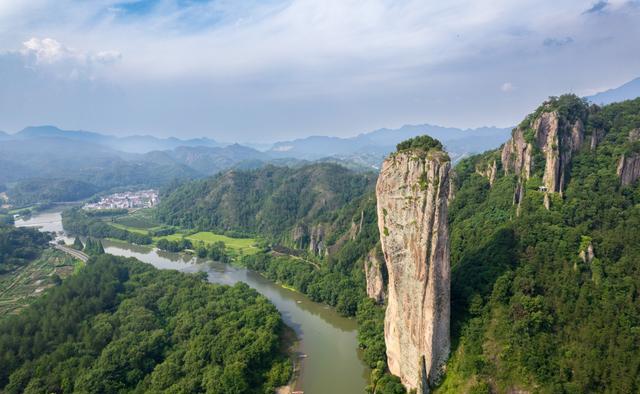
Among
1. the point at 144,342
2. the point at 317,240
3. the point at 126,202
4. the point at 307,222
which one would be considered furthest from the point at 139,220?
the point at 144,342

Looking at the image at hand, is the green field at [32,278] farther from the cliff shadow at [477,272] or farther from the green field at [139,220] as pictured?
the cliff shadow at [477,272]

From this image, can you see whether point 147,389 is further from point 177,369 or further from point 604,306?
point 604,306

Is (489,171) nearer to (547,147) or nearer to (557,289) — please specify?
(547,147)

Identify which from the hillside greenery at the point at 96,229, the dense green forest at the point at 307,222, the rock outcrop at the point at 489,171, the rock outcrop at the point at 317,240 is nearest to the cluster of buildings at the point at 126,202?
the hillside greenery at the point at 96,229

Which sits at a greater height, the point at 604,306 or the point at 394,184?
the point at 394,184

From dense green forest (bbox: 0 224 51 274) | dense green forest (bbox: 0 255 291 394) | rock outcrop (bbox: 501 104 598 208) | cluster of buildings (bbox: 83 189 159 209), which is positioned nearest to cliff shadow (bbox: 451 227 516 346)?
rock outcrop (bbox: 501 104 598 208)

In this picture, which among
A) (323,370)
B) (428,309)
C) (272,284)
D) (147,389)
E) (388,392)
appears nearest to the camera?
(428,309)

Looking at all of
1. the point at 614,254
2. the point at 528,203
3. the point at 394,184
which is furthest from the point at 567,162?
the point at 394,184
